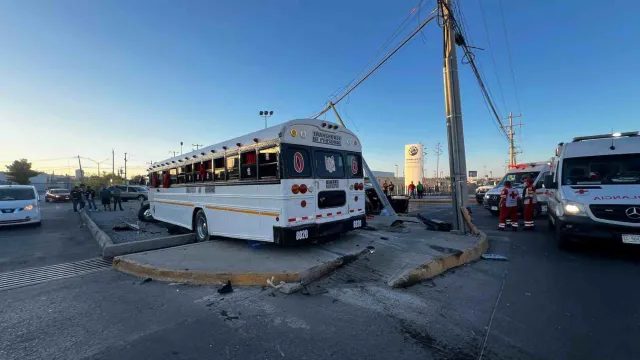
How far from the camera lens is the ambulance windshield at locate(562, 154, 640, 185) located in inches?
246

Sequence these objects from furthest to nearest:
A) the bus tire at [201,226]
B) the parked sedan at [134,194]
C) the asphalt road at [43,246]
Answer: the parked sedan at [134,194], the bus tire at [201,226], the asphalt road at [43,246]

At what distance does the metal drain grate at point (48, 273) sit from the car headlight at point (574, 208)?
30.2 feet

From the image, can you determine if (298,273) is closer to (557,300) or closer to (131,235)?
(557,300)

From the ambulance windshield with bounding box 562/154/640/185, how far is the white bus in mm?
4700

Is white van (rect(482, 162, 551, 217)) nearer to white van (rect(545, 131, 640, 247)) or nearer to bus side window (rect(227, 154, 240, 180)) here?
white van (rect(545, 131, 640, 247))

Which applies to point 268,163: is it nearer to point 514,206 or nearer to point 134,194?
point 514,206

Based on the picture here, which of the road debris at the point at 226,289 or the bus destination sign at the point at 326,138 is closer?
the road debris at the point at 226,289

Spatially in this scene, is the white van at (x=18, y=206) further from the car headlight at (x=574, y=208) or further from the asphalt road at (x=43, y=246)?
the car headlight at (x=574, y=208)

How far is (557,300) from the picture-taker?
4.07m

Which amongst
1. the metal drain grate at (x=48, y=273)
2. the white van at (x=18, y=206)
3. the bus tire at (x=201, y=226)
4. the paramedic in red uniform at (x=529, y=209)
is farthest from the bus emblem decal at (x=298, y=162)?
the white van at (x=18, y=206)

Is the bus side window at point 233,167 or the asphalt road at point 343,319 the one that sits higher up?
the bus side window at point 233,167

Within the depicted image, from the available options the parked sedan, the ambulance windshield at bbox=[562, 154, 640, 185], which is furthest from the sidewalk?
the parked sedan

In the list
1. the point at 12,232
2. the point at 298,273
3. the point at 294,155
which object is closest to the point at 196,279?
the point at 298,273

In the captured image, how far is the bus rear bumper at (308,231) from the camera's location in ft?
18.6
